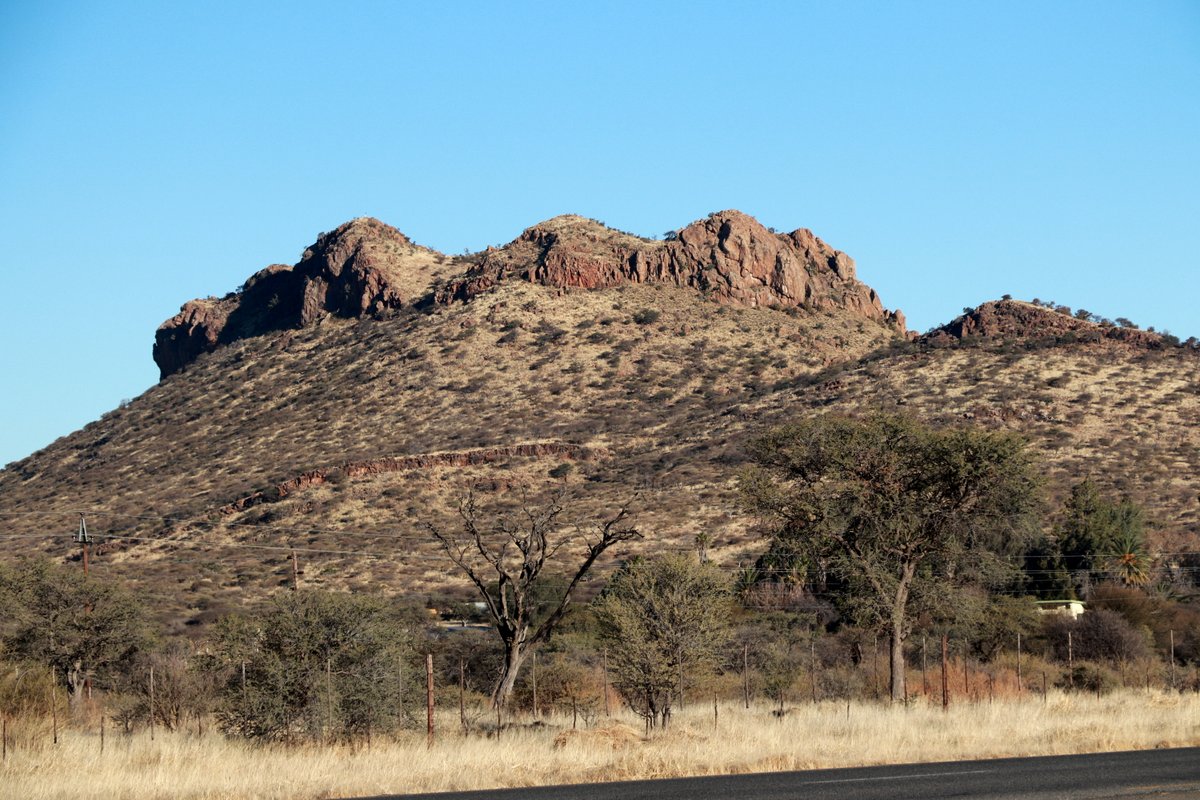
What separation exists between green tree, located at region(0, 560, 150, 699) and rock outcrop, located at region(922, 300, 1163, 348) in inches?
3054

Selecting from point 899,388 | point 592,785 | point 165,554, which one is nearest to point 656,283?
point 899,388

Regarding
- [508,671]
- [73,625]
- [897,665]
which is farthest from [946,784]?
[73,625]

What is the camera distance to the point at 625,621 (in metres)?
31.5

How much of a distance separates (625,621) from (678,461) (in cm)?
5066

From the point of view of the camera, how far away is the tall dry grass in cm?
1945

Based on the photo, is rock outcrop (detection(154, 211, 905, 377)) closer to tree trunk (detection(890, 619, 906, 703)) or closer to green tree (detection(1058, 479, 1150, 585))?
green tree (detection(1058, 479, 1150, 585))

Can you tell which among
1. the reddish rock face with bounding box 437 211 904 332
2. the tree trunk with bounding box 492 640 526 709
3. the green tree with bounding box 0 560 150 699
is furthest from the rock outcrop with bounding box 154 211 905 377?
the tree trunk with bounding box 492 640 526 709

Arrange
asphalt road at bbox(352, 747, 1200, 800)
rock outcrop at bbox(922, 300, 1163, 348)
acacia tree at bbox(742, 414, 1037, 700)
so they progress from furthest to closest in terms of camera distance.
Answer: rock outcrop at bbox(922, 300, 1163, 348) < acacia tree at bbox(742, 414, 1037, 700) < asphalt road at bbox(352, 747, 1200, 800)

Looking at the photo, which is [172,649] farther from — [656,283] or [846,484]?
[656,283]

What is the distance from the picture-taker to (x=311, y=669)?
2755 cm

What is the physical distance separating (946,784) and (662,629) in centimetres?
1512

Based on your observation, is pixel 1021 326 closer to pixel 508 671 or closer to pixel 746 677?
pixel 746 677

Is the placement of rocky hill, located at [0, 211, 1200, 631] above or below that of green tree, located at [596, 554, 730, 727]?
above

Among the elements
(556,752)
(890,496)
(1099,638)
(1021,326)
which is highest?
(1021,326)
